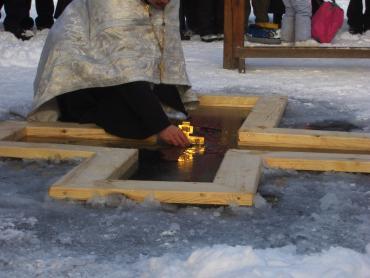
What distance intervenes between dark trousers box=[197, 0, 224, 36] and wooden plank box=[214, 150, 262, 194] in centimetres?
533

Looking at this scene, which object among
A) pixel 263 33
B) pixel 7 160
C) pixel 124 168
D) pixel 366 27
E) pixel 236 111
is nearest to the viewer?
pixel 124 168

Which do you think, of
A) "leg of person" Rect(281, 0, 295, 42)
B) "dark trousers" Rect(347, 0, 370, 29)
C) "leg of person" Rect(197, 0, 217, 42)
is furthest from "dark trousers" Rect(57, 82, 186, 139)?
"dark trousers" Rect(347, 0, 370, 29)

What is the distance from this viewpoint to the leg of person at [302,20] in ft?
24.2

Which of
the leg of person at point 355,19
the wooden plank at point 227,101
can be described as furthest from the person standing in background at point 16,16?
the wooden plank at point 227,101

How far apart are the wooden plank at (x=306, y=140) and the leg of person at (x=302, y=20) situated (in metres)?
3.89

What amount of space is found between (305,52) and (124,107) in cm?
267

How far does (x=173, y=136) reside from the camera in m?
3.55

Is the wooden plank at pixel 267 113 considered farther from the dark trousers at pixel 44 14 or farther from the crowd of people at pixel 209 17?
the dark trousers at pixel 44 14

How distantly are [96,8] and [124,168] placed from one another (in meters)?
1.07

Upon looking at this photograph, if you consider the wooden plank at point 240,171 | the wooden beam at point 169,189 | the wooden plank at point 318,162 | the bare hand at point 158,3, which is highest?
the bare hand at point 158,3

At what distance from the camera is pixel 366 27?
8.69 meters

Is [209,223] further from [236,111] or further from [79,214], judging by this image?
[236,111]

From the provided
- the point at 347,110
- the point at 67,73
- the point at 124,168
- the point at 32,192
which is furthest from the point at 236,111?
the point at 32,192

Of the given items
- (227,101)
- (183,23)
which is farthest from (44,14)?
(227,101)
